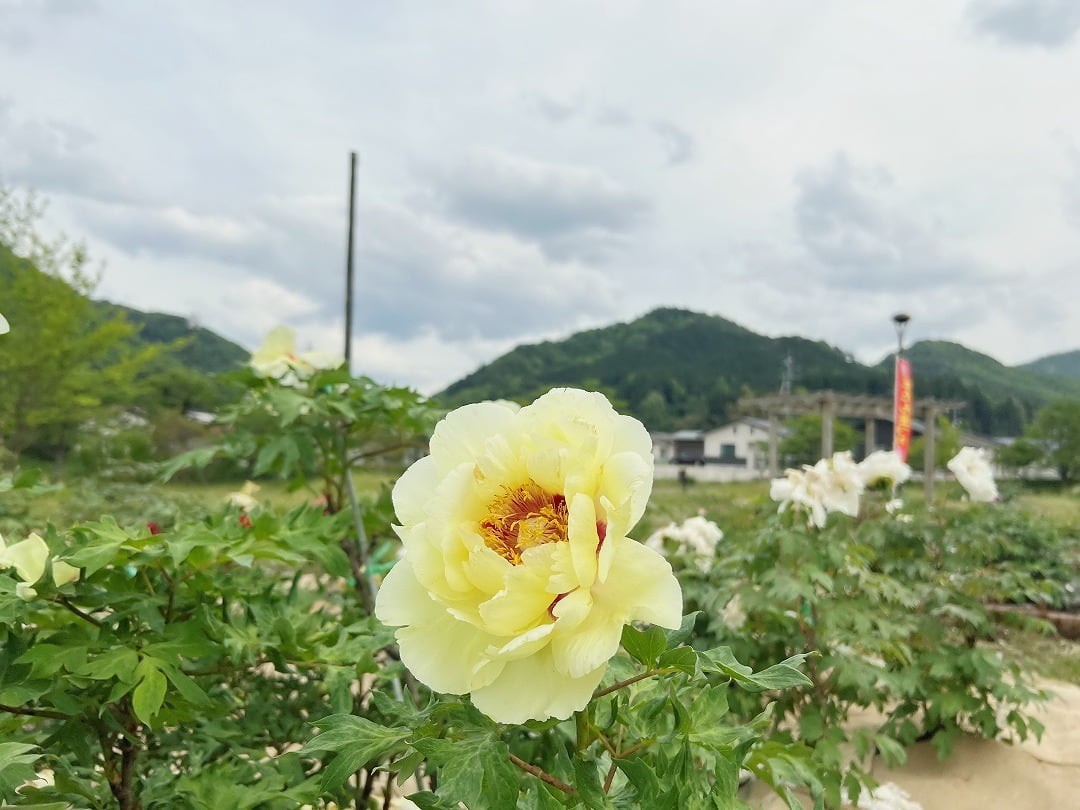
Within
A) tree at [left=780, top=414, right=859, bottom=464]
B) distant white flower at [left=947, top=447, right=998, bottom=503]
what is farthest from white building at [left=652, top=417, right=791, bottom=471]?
distant white flower at [left=947, top=447, right=998, bottom=503]

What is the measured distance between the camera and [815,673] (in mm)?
2402

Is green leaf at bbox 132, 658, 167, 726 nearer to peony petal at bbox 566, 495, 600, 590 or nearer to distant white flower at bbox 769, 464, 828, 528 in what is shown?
peony petal at bbox 566, 495, 600, 590

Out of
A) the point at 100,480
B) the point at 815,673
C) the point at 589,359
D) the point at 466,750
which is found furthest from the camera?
the point at 589,359

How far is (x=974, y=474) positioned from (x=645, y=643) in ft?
8.72

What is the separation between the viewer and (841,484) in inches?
93.0

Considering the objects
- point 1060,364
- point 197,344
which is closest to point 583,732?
point 197,344

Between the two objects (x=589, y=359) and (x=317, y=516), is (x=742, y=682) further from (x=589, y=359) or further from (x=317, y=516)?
(x=589, y=359)

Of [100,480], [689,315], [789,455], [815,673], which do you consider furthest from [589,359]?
[815,673]

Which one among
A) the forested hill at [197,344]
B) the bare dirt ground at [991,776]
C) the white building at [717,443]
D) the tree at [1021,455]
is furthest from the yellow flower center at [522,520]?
the white building at [717,443]

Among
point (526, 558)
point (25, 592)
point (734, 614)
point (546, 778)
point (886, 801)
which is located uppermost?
point (526, 558)

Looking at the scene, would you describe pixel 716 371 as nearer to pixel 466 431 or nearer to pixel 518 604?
pixel 466 431

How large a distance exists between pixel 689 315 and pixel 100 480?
82.0 meters

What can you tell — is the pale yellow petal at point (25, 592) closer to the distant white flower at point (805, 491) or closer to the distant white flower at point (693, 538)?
the distant white flower at point (805, 491)

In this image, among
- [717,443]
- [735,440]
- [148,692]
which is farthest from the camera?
[717,443]
